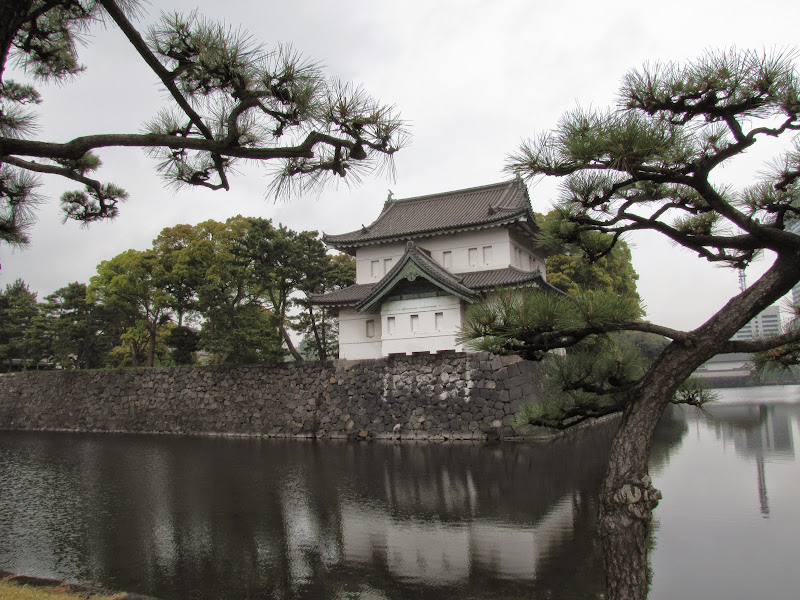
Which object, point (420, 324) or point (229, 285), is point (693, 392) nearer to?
point (420, 324)

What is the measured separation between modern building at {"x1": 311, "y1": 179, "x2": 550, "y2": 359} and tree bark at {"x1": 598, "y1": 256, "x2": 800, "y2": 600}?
11491 mm

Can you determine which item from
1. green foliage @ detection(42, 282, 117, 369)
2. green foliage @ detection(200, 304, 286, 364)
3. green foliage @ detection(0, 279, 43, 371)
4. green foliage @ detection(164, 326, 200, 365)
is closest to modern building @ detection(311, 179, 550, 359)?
green foliage @ detection(200, 304, 286, 364)

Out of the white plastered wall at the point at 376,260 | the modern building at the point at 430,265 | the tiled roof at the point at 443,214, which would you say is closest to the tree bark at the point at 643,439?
the modern building at the point at 430,265

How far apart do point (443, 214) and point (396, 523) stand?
13.5 meters

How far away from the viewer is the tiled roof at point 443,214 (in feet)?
56.2

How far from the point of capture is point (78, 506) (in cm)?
846

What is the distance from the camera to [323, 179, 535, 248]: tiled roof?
1712 centimetres

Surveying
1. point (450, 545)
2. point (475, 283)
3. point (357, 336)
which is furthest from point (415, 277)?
point (450, 545)

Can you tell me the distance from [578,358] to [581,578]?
235 centimetres

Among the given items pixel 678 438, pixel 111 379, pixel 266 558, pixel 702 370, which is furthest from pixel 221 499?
pixel 702 370

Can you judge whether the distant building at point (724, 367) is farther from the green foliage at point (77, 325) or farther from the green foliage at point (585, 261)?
the green foliage at point (77, 325)

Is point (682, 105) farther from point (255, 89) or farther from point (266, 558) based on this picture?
point (266, 558)

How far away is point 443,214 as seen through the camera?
1895cm

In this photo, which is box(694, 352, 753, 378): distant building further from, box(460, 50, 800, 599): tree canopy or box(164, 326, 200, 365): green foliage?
box(460, 50, 800, 599): tree canopy
